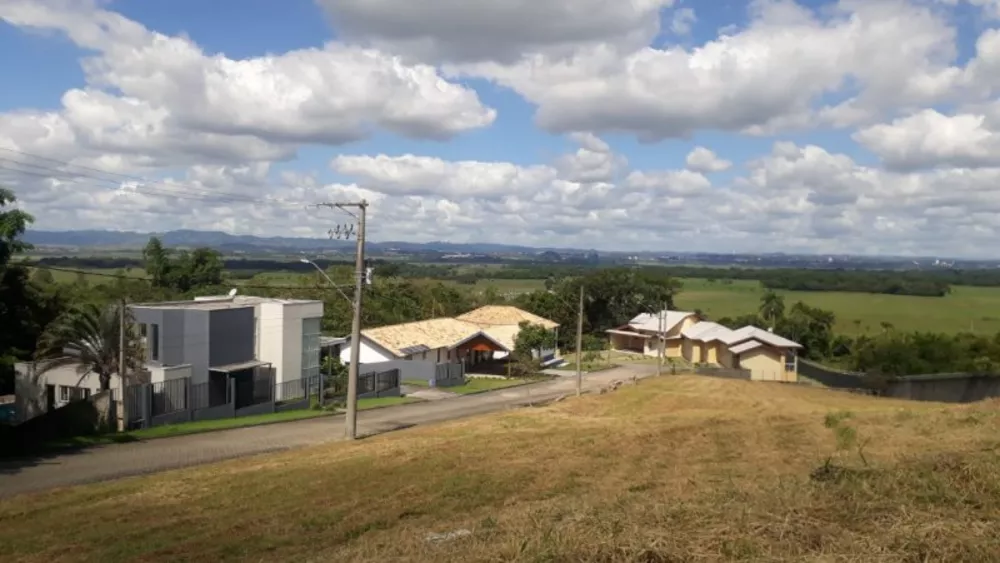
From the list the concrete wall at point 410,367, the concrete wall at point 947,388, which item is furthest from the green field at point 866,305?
the concrete wall at point 947,388

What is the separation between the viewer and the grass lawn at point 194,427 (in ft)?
89.4

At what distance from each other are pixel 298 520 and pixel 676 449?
9.06 metres

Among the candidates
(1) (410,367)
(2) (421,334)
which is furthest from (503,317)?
(1) (410,367)

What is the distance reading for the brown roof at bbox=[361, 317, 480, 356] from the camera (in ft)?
180

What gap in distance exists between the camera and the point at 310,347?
42.2m

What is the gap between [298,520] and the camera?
41.1 ft

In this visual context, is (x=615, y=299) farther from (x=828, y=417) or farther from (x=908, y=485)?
(x=908, y=485)

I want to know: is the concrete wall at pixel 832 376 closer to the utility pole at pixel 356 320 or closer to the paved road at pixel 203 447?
the paved road at pixel 203 447

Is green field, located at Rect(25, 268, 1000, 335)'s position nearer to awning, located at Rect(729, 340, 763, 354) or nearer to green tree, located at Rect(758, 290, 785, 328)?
green tree, located at Rect(758, 290, 785, 328)

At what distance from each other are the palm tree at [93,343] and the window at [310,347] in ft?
30.3

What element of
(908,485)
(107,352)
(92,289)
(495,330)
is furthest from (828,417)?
(92,289)

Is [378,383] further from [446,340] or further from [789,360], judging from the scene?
[789,360]

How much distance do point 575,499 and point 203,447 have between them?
1934 centimetres

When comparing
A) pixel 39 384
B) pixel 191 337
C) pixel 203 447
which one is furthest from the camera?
pixel 191 337
